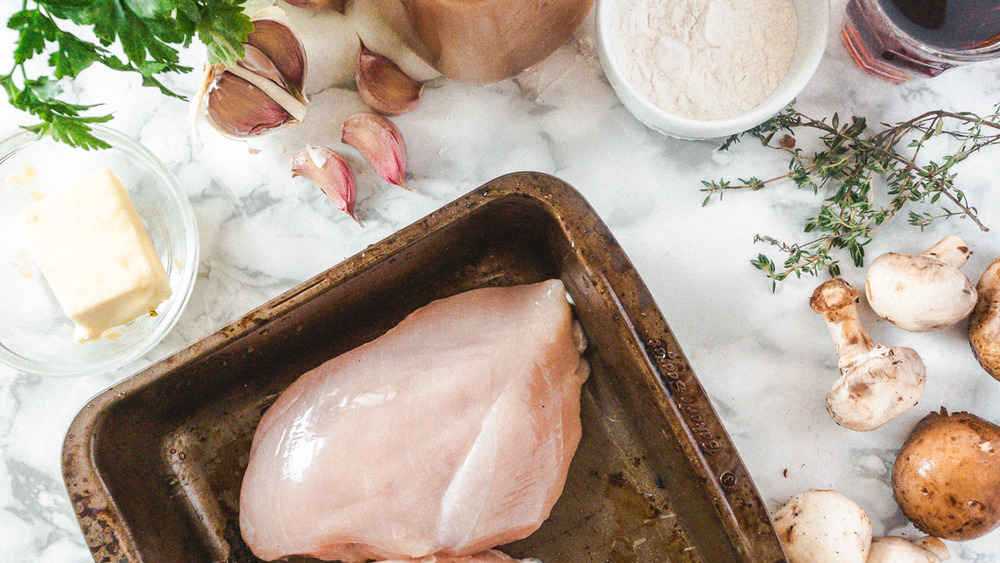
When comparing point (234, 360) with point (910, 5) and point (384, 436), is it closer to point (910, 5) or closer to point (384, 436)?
point (384, 436)

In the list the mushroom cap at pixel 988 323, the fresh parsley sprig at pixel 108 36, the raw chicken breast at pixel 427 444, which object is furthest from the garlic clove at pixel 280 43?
the mushroom cap at pixel 988 323

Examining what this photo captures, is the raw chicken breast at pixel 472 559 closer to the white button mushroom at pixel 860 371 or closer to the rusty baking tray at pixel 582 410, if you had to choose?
the rusty baking tray at pixel 582 410

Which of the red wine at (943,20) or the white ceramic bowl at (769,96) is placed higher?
the white ceramic bowl at (769,96)

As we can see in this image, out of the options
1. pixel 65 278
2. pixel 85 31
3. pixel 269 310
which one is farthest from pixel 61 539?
pixel 85 31

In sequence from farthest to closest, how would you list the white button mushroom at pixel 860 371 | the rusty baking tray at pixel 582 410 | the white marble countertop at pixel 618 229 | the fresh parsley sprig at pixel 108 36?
the white marble countertop at pixel 618 229, the white button mushroom at pixel 860 371, the rusty baking tray at pixel 582 410, the fresh parsley sprig at pixel 108 36

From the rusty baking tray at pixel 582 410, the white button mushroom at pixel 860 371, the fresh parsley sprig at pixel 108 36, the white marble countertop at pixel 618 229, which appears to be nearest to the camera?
the fresh parsley sprig at pixel 108 36

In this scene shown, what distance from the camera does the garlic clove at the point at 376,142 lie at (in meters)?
1.00

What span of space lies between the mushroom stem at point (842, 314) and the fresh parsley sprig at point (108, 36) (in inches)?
30.6

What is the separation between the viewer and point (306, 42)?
956mm

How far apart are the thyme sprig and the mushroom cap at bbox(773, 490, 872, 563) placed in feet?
0.96

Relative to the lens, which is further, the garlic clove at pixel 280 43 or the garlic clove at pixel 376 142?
the garlic clove at pixel 376 142

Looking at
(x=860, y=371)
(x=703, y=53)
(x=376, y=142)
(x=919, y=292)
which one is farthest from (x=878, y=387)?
(x=376, y=142)

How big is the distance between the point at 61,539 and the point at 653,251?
924 millimetres

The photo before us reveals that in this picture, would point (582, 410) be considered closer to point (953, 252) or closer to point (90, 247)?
point (953, 252)
